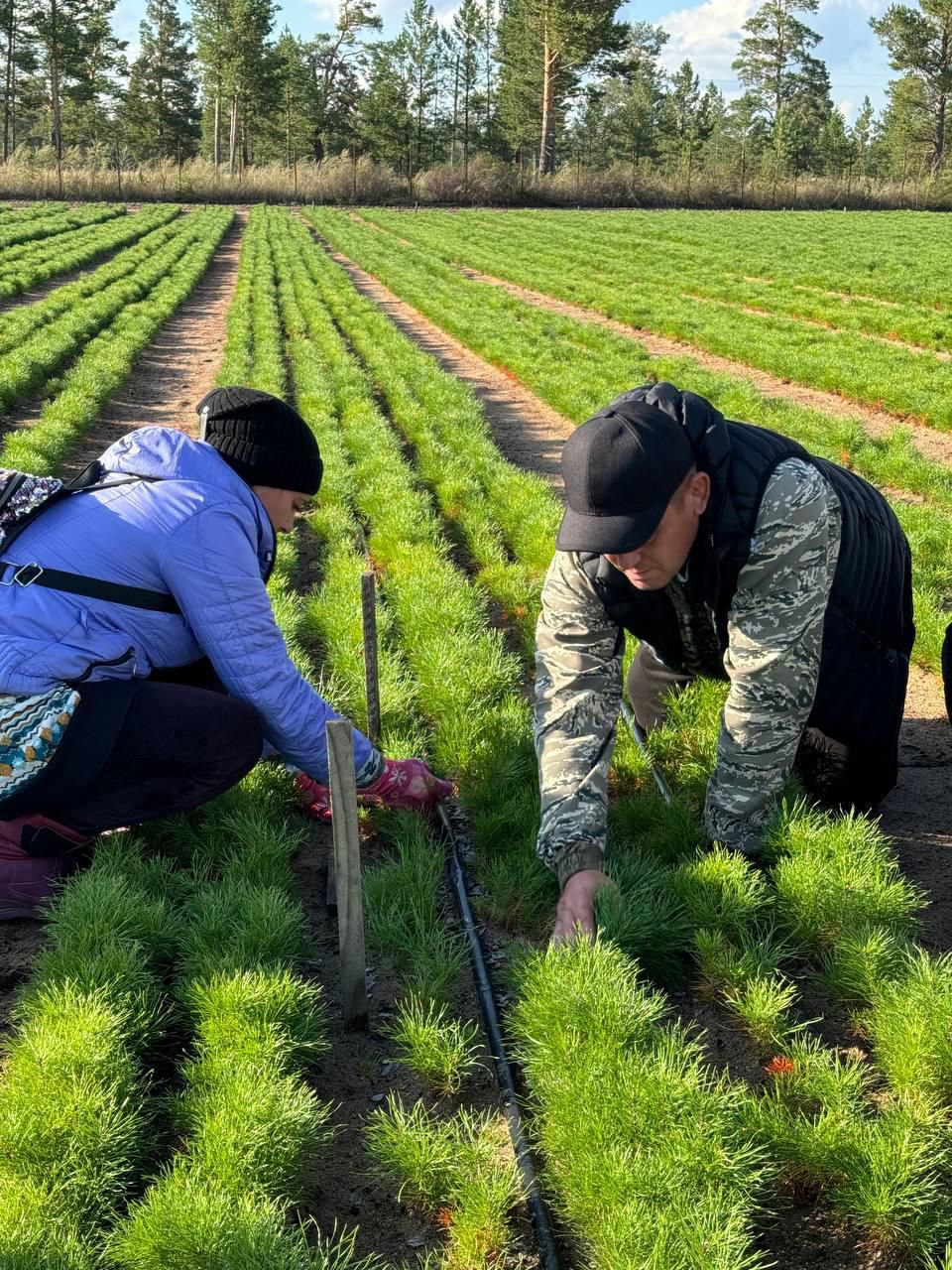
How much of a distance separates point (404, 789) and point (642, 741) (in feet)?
3.84

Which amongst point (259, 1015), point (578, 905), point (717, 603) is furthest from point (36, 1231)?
point (717, 603)

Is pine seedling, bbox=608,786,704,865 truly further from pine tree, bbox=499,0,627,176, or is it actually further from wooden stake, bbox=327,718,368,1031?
pine tree, bbox=499,0,627,176

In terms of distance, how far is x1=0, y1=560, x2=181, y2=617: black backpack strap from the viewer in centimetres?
300

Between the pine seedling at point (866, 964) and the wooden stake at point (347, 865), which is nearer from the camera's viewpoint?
the wooden stake at point (347, 865)

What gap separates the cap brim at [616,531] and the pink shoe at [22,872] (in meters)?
1.88

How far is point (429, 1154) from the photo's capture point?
2344 millimetres

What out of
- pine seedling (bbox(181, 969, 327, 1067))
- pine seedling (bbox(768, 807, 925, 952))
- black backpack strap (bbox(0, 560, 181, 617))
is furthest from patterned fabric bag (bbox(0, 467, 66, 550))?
pine seedling (bbox(768, 807, 925, 952))

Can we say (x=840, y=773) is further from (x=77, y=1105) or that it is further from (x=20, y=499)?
(x=20, y=499)

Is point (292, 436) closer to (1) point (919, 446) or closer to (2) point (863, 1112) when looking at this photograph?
(2) point (863, 1112)

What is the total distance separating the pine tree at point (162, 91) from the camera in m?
63.8

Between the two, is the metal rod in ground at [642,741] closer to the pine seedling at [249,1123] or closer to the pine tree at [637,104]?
the pine seedling at [249,1123]

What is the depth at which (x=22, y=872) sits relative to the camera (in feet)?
10.6

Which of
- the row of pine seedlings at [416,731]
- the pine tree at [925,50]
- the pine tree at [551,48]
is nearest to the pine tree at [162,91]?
the pine tree at [551,48]

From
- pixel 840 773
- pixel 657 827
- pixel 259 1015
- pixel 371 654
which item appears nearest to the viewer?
pixel 259 1015
